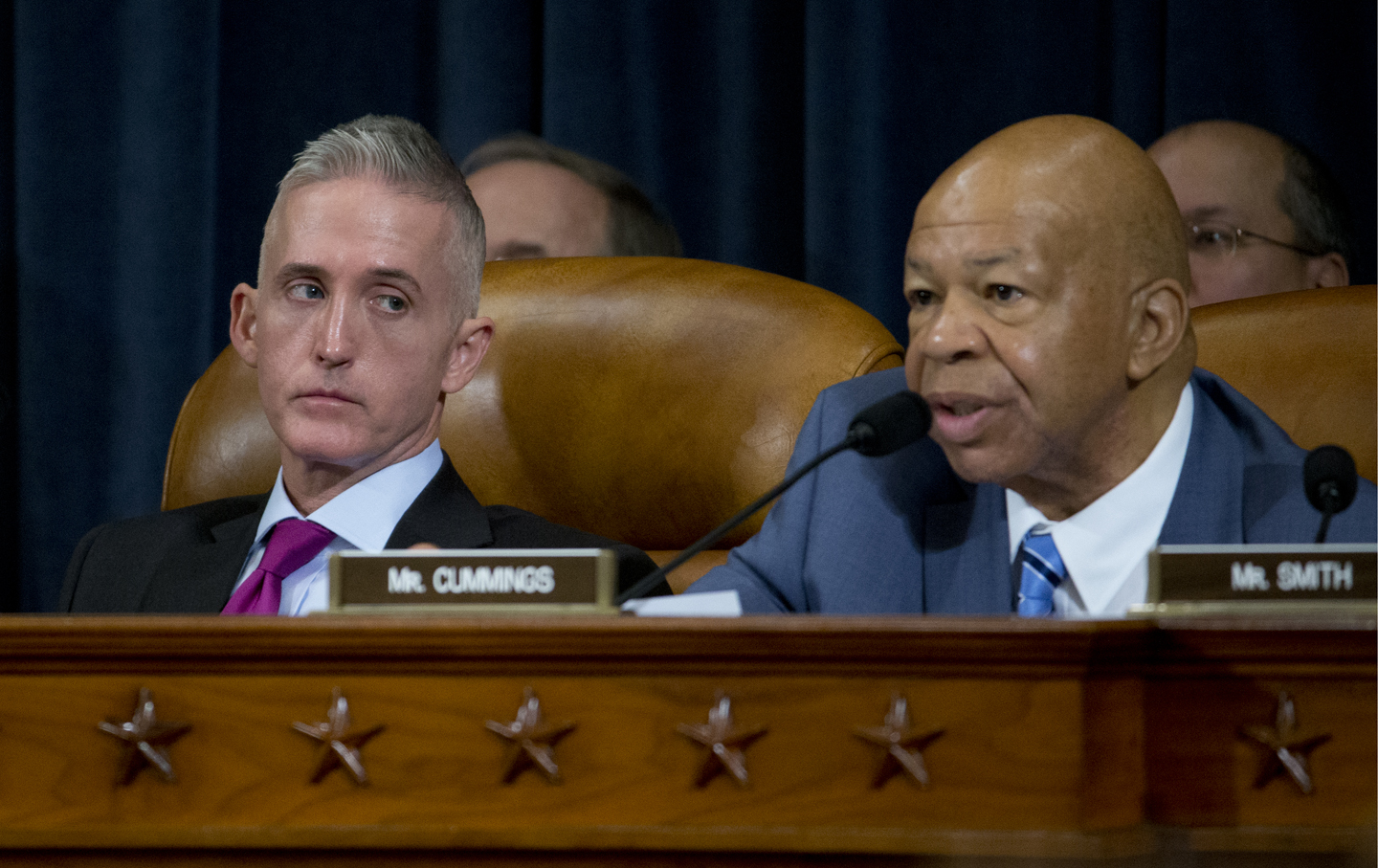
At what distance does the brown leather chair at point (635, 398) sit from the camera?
155 cm

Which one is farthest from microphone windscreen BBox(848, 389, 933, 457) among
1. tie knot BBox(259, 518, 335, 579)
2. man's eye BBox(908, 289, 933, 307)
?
tie knot BBox(259, 518, 335, 579)

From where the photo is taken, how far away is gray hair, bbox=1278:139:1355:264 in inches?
76.3

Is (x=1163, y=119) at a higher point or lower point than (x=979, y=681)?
higher

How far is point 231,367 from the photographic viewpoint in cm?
178

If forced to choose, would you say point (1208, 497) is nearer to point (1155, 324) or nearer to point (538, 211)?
point (1155, 324)

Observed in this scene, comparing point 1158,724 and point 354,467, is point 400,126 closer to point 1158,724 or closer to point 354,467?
point 354,467

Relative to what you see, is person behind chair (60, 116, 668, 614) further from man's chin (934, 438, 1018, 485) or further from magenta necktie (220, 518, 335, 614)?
man's chin (934, 438, 1018, 485)

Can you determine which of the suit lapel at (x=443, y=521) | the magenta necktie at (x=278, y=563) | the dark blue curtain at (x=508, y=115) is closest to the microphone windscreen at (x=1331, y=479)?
the suit lapel at (x=443, y=521)

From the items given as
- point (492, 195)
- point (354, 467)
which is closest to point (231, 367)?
point (354, 467)

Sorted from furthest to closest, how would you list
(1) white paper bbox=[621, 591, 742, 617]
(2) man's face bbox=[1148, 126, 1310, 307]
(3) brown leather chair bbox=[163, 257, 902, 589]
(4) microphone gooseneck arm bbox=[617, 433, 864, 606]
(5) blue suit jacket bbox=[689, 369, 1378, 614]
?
1. (2) man's face bbox=[1148, 126, 1310, 307]
2. (3) brown leather chair bbox=[163, 257, 902, 589]
3. (5) blue suit jacket bbox=[689, 369, 1378, 614]
4. (4) microphone gooseneck arm bbox=[617, 433, 864, 606]
5. (1) white paper bbox=[621, 591, 742, 617]

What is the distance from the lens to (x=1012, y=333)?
1143mm

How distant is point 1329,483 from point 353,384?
34.0 inches

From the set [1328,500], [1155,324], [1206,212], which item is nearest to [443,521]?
[1155,324]

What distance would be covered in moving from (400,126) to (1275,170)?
117 cm
